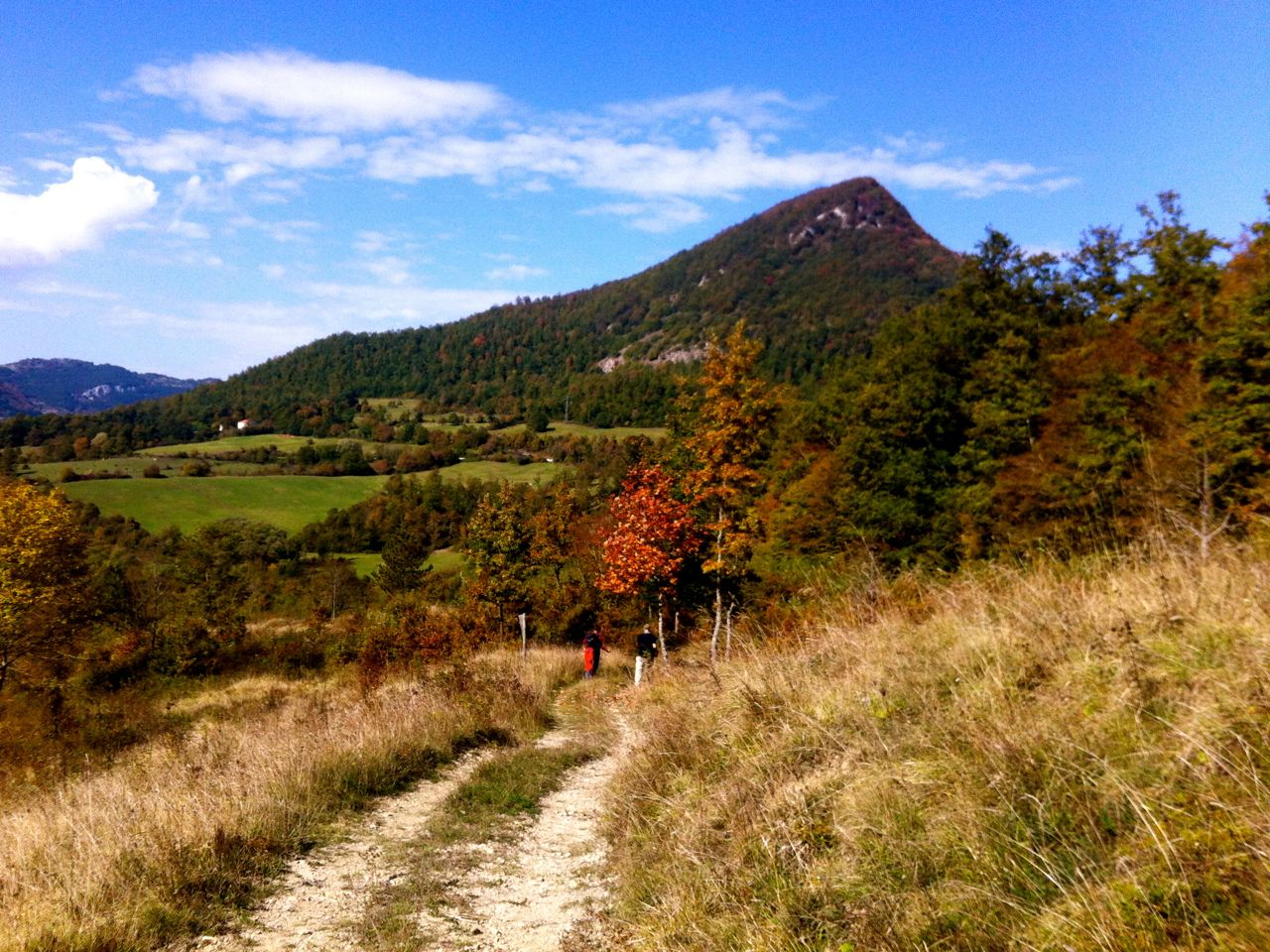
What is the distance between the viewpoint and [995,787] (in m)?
3.33

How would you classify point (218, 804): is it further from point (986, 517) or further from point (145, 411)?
point (145, 411)

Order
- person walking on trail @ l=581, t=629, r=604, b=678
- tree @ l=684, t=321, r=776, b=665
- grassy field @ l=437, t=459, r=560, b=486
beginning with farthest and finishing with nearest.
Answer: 1. grassy field @ l=437, t=459, r=560, b=486
2. person walking on trail @ l=581, t=629, r=604, b=678
3. tree @ l=684, t=321, r=776, b=665

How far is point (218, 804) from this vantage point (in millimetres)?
5844

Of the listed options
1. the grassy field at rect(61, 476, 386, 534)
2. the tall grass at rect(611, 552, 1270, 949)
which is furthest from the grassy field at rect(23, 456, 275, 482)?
the tall grass at rect(611, 552, 1270, 949)

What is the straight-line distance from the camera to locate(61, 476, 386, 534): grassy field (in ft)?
315

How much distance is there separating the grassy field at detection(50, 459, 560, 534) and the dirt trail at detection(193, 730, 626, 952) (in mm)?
96850

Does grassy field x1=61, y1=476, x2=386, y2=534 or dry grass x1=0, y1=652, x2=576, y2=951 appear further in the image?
grassy field x1=61, y1=476, x2=386, y2=534

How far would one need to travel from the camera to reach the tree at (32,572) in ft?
86.6

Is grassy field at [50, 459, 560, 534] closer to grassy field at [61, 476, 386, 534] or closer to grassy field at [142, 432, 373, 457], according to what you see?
grassy field at [61, 476, 386, 534]

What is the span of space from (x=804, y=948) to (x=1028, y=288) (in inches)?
1757

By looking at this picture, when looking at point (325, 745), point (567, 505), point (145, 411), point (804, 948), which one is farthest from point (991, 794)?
point (145, 411)

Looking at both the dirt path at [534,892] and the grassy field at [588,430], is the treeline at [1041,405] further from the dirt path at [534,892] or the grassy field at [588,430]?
the grassy field at [588,430]

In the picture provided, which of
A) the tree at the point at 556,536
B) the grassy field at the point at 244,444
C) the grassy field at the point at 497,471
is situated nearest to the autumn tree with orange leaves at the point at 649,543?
the tree at the point at 556,536

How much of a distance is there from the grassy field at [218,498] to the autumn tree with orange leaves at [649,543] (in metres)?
95.3
